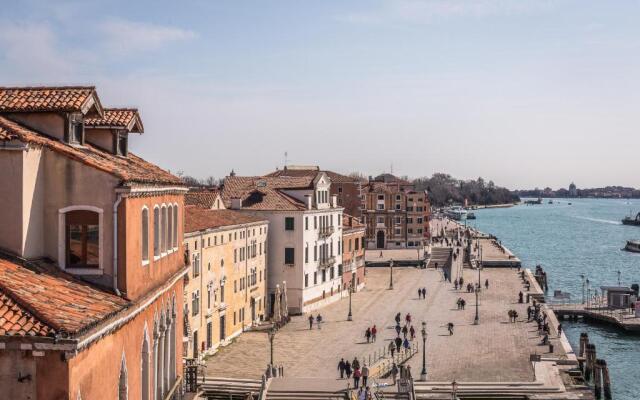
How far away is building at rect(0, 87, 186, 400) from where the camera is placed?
9695 mm

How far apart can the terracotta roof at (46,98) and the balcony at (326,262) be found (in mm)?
45285

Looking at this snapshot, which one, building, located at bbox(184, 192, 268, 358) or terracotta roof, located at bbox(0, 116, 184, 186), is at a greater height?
terracotta roof, located at bbox(0, 116, 184, 186)

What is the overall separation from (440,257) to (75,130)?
87.9 meters

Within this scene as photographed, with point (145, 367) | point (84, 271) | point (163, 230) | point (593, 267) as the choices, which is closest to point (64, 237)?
point (84, 271)

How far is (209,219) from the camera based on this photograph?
4366 cm

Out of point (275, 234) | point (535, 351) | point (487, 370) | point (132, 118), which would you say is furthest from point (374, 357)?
point (132, 118)

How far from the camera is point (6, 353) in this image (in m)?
9.63

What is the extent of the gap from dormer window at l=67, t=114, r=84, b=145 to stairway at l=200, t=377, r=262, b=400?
19972 mm

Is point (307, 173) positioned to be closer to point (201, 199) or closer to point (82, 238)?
point (201, 199)

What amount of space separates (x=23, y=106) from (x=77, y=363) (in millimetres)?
5551

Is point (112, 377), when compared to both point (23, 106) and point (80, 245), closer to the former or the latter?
point (80, 245)

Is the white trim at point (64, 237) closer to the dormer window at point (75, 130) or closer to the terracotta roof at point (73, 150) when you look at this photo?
the terracotta roof at point (73, 150)

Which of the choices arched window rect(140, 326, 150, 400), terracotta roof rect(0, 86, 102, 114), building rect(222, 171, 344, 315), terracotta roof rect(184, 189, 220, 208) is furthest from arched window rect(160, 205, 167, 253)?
building rect(222, 171, 344, 315)

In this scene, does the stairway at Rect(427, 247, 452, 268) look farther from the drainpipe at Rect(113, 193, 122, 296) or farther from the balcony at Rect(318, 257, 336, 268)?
the drainpipe at Rect(113, 193, 122, 296)
